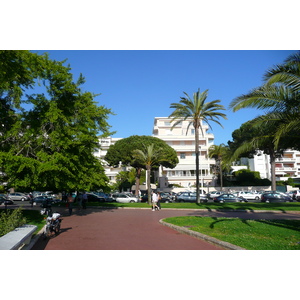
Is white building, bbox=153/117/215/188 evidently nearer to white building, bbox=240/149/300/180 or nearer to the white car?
the white car

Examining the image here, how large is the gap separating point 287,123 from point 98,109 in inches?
532

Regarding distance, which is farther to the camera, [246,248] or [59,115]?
[59,115]

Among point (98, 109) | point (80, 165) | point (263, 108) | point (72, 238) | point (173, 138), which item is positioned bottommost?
point (72, 238)

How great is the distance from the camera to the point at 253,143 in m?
12.8

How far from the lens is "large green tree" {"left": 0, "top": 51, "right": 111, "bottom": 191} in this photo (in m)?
15.0

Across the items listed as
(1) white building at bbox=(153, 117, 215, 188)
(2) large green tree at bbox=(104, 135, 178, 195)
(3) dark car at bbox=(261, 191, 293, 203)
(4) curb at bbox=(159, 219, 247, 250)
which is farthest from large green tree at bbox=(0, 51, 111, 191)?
(1) white building at bbox=(153, 117, 215, 188)

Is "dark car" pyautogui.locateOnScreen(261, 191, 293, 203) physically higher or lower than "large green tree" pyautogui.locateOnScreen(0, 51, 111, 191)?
lower

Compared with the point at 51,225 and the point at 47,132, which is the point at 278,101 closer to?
the point at 51,225

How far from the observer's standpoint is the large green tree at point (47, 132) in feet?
49.2

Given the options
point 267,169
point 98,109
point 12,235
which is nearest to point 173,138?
point 267,169

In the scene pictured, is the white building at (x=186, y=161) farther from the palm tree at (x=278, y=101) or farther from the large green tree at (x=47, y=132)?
the palm tree at (x=278, y=101)

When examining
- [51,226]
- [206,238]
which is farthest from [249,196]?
[51,226]

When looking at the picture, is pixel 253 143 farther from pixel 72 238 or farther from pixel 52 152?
pixel 52 152

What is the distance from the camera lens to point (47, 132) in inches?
659
